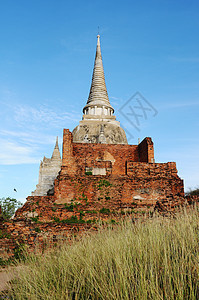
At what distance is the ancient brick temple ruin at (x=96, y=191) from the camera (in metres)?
7.88

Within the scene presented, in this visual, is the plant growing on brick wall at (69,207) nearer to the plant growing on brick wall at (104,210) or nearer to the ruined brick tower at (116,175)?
the ruined brick tower at (116,175)

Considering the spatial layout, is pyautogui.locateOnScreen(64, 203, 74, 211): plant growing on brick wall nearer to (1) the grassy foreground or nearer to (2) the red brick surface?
(2) the red brick surface

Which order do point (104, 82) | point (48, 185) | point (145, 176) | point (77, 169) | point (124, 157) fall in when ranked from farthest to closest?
point (104, 82), point (48, 185), point (124, 157), point (77, 169), point (145, 176)

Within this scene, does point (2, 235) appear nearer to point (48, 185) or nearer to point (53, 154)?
point (48, 185)

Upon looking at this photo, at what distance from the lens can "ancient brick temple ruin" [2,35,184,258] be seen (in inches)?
310

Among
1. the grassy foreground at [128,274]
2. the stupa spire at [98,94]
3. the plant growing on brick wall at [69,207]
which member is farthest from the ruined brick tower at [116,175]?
the stupa spire at [98,94]

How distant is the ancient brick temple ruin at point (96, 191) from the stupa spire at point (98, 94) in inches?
732

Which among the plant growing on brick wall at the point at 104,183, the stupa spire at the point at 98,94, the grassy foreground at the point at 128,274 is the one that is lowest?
the grassy foreground at the point at 128,274

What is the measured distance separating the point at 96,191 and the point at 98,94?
79.7 feet

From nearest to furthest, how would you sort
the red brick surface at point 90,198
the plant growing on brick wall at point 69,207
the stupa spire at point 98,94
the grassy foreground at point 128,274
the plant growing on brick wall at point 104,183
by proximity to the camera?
the grassy foreground at point 128,274, the red brick surface at point 90,198, the plant growing on brick wall at point 69,207, the plant growing on brick wall at point 104,183, the stupa spire at point 98,94

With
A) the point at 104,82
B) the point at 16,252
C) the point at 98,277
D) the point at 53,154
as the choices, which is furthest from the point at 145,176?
the point at 104,82

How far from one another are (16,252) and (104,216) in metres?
3.25

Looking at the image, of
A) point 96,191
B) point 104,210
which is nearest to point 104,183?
point 96,191

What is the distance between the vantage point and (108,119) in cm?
2877
